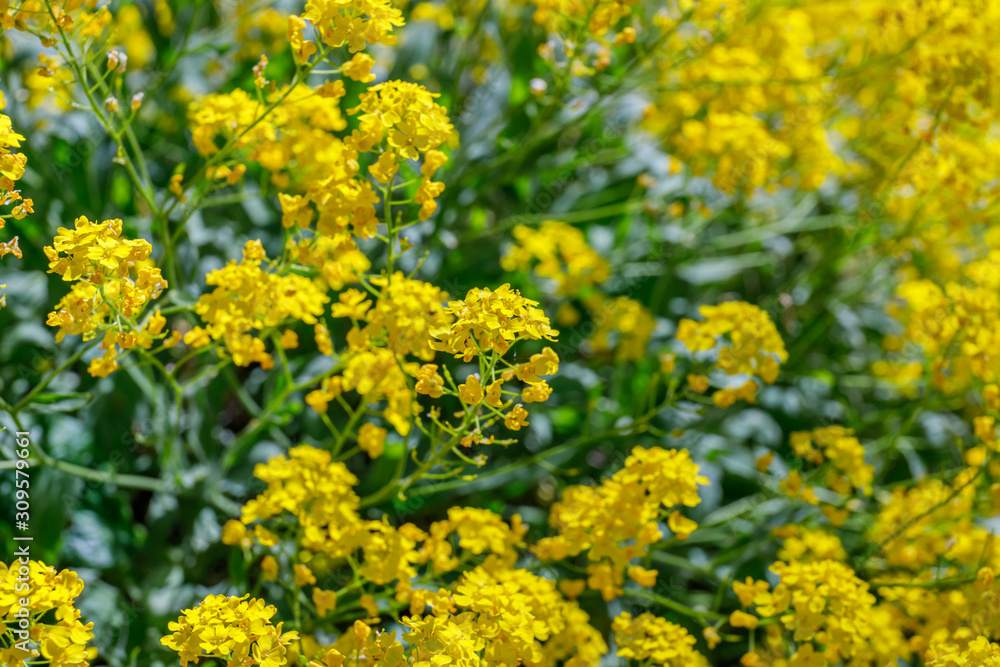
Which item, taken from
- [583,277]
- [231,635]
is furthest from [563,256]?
[231,635]

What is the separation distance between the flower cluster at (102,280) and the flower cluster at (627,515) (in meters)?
1.19

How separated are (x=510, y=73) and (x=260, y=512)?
2.40 meters

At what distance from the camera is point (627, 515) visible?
7.15 ft

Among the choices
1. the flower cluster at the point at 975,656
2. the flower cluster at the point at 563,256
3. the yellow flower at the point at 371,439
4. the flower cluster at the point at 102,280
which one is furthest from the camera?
the flower cluster at the point at 563,256

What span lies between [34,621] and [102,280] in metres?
0.70

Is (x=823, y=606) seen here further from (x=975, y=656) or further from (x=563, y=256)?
(x=563, y=256)

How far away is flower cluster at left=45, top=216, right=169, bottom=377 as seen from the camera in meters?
1.74

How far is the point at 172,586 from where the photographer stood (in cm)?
261

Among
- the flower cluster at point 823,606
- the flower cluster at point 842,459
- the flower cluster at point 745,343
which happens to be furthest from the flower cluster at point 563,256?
the flower cluster at point 823,606

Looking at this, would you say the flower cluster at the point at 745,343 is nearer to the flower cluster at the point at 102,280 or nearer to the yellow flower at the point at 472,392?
the yellow flower at the point at 472,392

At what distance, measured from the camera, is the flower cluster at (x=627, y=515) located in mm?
2178

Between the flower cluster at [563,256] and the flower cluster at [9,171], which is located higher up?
the flower cluster at [9,171]
